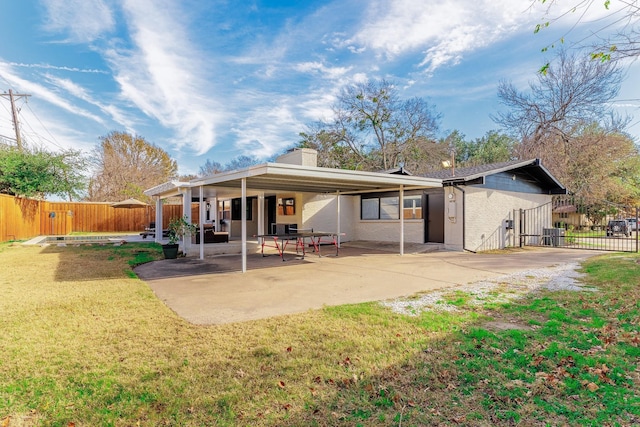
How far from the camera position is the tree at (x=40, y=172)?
669 inches

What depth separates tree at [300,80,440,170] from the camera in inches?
1091

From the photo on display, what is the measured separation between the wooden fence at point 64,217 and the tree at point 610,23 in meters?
18.8

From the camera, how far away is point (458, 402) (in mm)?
2469

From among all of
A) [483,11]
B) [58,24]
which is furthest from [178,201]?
[483,11]

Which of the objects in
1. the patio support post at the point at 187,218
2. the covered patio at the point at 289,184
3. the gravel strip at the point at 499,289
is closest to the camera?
the gravel strip at the point at 499,289

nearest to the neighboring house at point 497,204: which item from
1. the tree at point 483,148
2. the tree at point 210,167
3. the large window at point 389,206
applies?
the large window at point 389,206

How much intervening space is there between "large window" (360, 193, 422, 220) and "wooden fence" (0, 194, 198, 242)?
12.7 metres

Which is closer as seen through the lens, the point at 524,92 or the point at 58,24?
the point at 58,24

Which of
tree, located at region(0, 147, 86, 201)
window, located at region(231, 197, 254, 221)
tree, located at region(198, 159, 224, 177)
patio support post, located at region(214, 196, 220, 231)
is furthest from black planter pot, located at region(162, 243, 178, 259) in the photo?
tree, located at region(198, 159, 224, 177)

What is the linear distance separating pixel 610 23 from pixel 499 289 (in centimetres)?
461

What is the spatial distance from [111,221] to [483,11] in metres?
24.1

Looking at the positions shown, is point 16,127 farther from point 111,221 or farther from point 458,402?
point 458,402

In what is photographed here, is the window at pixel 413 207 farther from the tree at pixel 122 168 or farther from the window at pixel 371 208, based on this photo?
the tree at pixel 122 168

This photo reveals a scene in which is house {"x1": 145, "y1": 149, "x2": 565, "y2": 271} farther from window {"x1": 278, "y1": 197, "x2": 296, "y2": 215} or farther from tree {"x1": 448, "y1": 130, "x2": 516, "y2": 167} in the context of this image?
tree {"x1": 448, "y1": 130, "x2": 516, "y2": 167}
